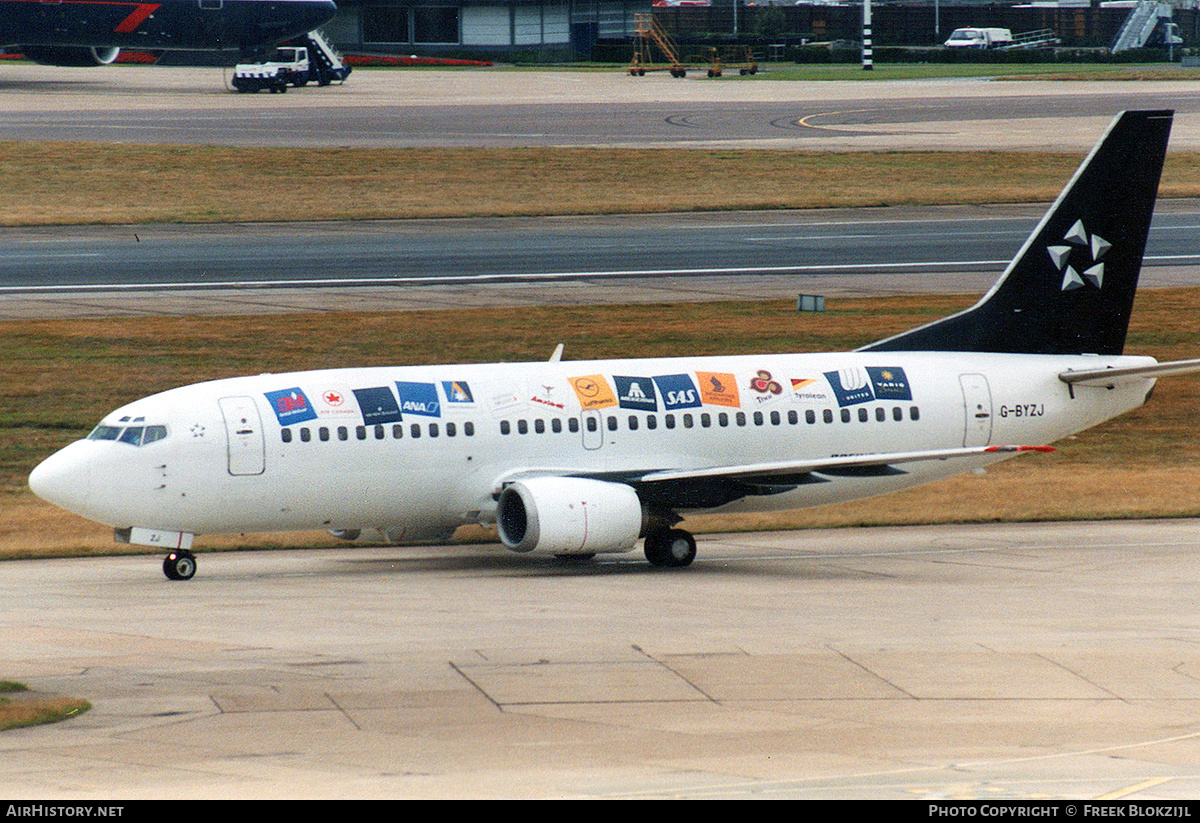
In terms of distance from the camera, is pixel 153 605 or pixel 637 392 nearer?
pixel 153 605

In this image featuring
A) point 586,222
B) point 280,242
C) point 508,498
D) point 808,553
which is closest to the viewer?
point 508,498

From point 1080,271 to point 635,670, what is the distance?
57.6 feet

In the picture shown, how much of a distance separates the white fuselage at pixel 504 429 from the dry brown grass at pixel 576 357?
3954mm

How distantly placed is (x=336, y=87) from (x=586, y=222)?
187 feet

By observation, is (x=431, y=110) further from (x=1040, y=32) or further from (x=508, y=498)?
(x=1040, y=32)

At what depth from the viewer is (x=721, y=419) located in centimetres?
3434

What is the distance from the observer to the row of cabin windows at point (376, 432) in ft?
104

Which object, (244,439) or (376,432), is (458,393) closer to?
(376,432)

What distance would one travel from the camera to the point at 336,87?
129000 millimetres

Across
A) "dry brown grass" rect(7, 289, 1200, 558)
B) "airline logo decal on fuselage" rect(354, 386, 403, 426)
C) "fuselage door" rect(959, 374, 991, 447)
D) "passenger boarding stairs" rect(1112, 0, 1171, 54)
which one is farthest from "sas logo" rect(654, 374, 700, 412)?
"passenger boarding stairs" rect(1112, 0, 1171, 54)

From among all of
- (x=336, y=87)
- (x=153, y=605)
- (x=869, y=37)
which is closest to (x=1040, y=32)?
(x=869, y=37)

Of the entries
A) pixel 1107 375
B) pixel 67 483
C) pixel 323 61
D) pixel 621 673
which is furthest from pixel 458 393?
pixel 323 61

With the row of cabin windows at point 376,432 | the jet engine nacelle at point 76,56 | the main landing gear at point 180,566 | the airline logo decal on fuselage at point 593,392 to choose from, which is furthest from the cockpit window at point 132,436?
the jet engine nacelle at point 76,56

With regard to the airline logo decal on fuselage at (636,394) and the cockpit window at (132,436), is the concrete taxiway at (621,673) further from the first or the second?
the airline logo decal on fuselage at (636,394)
